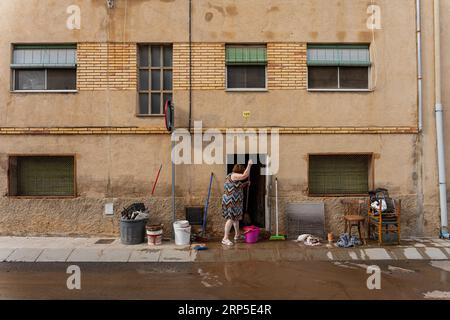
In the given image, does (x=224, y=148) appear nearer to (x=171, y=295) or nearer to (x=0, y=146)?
(x=171, y=295)

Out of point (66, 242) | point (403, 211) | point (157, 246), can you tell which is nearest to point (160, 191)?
point (157, 246)

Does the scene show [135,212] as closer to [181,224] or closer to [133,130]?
[181,224]

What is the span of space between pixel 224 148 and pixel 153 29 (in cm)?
353

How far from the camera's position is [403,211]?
29.5 ft

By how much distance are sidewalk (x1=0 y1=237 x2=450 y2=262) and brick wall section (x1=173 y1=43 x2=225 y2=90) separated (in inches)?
160

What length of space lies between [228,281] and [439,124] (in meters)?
6.70

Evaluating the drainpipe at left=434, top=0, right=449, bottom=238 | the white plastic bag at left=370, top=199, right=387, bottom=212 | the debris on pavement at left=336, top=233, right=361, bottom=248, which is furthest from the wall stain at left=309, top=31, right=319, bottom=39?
the debris on pavement at left=336, top=233, right=361, bottom=248

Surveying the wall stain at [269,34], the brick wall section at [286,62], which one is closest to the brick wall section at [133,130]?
the brick wall section at [286,62]

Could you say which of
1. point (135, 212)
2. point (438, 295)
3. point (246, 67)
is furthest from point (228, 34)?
point (438, 295)

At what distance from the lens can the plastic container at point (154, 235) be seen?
8.21 metres

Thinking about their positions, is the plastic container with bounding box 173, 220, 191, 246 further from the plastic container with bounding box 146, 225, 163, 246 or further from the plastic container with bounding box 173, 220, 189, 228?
the plastic container with bounding box 146, 225, 163, 246

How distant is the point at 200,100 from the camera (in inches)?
356

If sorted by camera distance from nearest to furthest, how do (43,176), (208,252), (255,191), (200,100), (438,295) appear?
(438,295), (208,252), (200,100), (43,176), (255,191)

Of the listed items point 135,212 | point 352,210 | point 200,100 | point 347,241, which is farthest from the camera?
point 200,100
